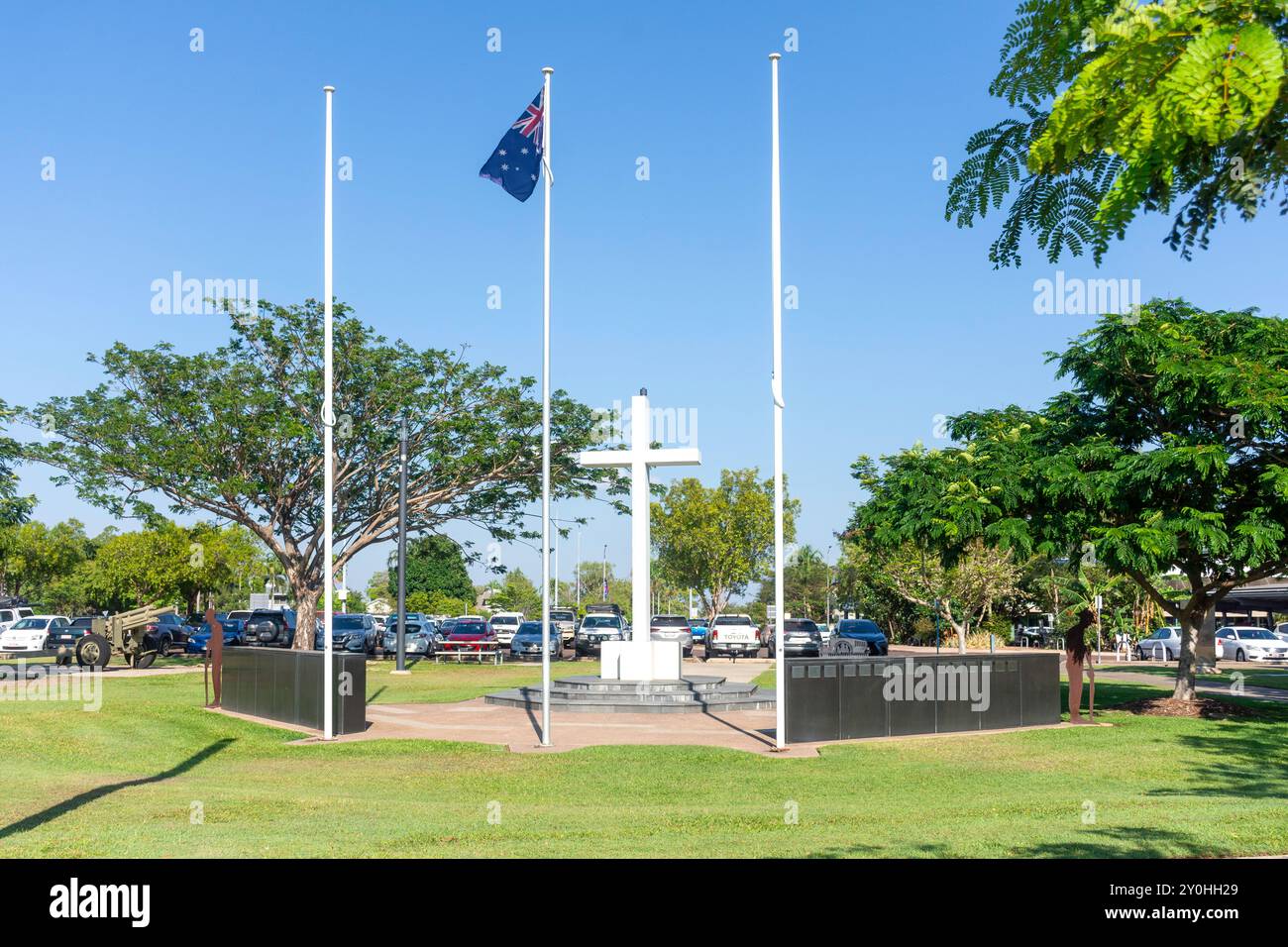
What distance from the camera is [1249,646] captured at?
46.2 meters

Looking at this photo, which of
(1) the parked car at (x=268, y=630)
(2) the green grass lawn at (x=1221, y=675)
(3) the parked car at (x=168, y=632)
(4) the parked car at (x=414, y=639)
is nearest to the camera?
(2) the green grass lawn at (x=1221, y=675)

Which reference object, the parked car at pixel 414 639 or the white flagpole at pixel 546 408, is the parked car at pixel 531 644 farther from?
the white flagpole at pixel 546 408

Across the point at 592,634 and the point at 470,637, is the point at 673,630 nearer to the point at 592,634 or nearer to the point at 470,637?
the point at 592,634

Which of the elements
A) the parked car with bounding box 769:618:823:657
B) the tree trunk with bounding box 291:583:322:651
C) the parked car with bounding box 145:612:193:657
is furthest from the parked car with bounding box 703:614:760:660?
the parked car with bounding box 145:612:193:657

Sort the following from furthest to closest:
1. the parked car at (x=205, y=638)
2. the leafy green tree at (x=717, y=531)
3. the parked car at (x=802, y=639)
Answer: the leafy green tree at (x=717, y=531) → the parked car at (x=205, y=638) → the parked car at (x=802, y=639)

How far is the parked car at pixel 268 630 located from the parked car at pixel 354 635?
1.22 metres

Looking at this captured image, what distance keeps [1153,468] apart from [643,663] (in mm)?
10971

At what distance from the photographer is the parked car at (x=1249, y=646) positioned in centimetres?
4525

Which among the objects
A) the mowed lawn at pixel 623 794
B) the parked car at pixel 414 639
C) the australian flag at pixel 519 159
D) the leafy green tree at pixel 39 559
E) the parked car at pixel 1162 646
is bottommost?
the parked car at pixel 1162 646

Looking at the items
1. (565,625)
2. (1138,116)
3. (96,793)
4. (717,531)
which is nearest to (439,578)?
(717,531)

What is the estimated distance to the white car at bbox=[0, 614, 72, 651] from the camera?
42.3 m

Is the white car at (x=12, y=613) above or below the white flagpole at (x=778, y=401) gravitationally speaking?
below

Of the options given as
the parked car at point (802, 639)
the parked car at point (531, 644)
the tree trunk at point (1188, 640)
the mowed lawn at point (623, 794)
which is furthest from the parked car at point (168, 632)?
the tree trunk at point (1188, 640)

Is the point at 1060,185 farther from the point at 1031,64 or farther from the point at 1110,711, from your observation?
the point at 1110,711
